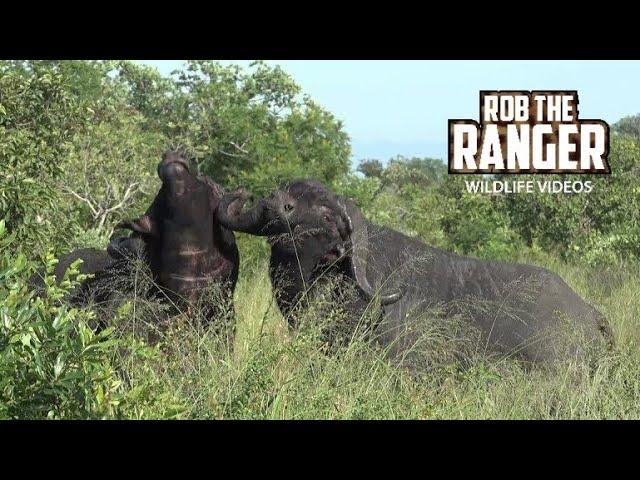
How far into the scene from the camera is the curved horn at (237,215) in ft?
24.2

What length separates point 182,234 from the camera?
7.27 metres

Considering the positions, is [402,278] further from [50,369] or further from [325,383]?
[50,369]

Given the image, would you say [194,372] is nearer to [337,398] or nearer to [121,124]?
[337,398]

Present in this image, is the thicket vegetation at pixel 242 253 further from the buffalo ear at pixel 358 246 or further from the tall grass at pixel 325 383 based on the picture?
the buffalo ear at pixel 358 246

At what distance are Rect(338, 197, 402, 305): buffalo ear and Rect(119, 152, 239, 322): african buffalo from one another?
87 centimetres

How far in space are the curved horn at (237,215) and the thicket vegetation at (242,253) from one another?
0.63 m

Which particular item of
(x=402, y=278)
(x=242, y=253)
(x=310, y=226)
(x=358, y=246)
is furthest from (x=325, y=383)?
(x=242, y=253)

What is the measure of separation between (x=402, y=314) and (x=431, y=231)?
9392 millimetres

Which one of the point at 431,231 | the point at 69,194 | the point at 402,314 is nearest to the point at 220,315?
the point at 402,314

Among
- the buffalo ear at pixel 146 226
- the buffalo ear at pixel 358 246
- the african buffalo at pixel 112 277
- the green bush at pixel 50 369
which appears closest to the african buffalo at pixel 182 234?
the buffalo ear at pixel 146 226

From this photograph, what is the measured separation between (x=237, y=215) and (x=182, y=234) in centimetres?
39

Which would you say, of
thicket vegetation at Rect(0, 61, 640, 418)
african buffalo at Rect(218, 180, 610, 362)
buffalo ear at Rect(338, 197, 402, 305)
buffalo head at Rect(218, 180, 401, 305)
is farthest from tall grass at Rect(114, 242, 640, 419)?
buffalo ear at Rect(338, 197, 402, 305)

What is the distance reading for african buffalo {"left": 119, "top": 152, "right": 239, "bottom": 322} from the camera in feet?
23.7

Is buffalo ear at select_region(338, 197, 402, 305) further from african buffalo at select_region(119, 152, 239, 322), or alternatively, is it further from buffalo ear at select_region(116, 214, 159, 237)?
buffalo ear at select_region(116, 214, 159, 237)
